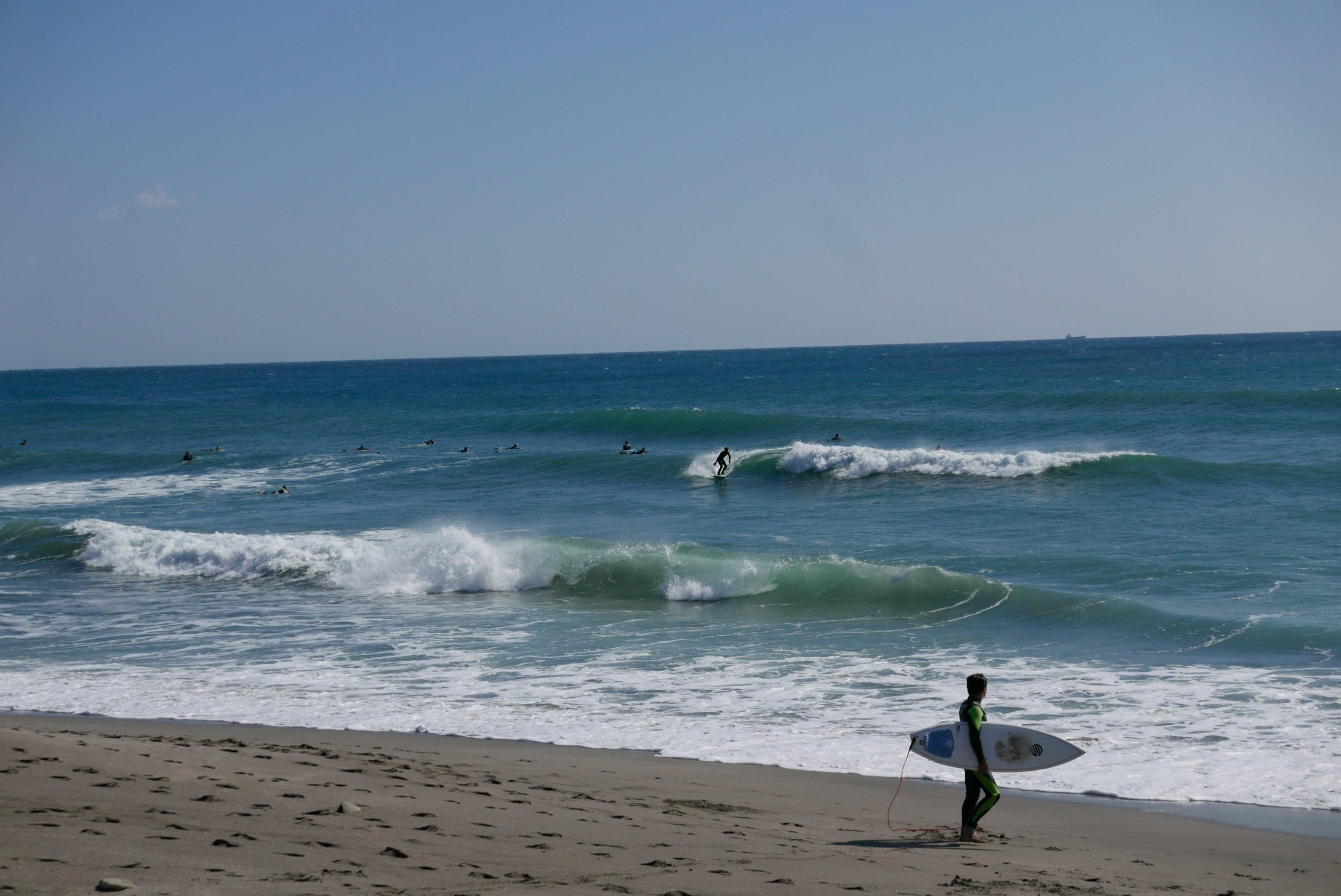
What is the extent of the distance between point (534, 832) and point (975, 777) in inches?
115

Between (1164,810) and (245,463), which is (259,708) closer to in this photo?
(1164,810)

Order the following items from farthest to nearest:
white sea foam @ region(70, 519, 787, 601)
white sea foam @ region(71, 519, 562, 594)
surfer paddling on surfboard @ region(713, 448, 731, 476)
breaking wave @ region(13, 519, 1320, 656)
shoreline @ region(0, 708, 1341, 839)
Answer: surfer paddling on surfboard @ region(713, 448, 731, 476) → white sea foam @ region(71, 519, 562, 594) → white sea foam @ region(70, 519, 787, 601) → breaking wave @ region(13, 519, 1320, 656) → shoreline @ region(0, 708, 1341, 839)

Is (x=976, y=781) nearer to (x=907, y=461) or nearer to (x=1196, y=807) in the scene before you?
(x=1196, y=807)

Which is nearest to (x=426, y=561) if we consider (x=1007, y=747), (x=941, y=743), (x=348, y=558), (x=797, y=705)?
(x=348, y=558)

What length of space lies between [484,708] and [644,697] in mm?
1712

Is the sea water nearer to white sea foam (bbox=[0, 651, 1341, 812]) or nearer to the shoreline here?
white sea foam (bbox=[0, 651, 1341, 812])

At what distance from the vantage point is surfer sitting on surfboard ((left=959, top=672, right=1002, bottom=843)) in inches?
259

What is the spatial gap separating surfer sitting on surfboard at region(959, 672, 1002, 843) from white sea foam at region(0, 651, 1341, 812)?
5.58 feet

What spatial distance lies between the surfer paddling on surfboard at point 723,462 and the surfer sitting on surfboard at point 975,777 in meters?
23.0

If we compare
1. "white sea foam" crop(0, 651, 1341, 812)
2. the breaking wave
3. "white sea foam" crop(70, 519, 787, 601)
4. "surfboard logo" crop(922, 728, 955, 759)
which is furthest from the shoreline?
"white sea foam" crop(70, 519, 787, 601)

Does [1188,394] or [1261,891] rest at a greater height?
[1188,394]

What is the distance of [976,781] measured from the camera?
667 centimetres

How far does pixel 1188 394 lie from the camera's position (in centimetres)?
4238

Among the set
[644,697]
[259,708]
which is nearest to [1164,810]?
[644,697]
